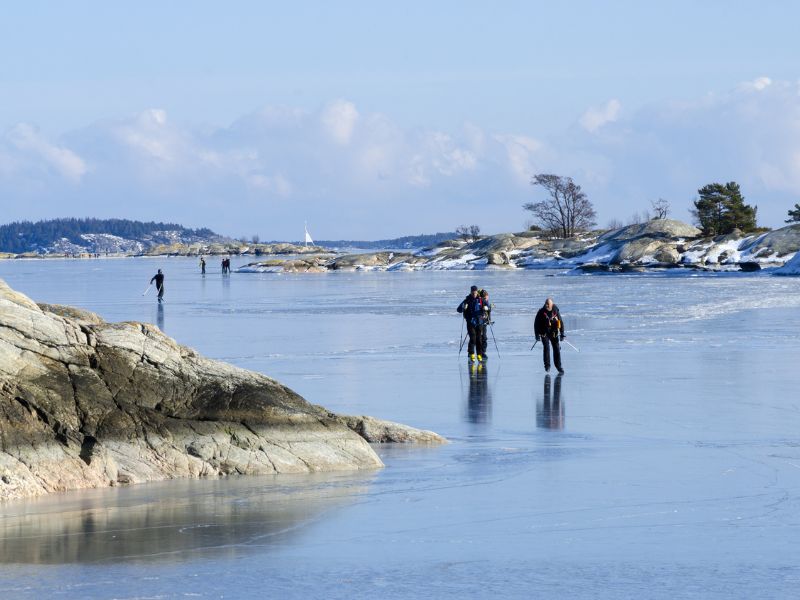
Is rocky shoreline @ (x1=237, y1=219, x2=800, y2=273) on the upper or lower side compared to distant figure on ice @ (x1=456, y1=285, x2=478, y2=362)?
upper

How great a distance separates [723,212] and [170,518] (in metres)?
104

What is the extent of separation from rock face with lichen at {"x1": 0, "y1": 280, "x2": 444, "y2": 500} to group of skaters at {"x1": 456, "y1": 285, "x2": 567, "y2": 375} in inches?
375

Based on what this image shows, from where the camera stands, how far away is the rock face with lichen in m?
11.3

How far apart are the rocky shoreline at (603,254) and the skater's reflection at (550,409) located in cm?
7518

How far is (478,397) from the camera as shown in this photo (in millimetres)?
18625

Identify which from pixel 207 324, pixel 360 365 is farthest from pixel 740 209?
pixel 360 365

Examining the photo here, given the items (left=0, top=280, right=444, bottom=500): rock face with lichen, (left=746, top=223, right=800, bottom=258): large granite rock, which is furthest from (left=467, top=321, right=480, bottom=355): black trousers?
(left=746, top=223, right=800, bottom=258): large granite rock

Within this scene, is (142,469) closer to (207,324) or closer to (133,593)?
(133,593)

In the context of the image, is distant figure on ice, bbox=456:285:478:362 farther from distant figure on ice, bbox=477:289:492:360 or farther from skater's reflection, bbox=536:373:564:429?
skater's reflection, bbox=536:373:564:429

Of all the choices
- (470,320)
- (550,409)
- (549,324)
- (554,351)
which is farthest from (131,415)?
(470,320)

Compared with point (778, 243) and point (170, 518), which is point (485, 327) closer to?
point (170, 518)

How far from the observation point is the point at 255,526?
10.1 meters

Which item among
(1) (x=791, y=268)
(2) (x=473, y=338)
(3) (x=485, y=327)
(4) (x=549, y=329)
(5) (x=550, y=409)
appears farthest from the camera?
(1) (x=791, y=268)

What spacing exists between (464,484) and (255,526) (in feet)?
8.22
